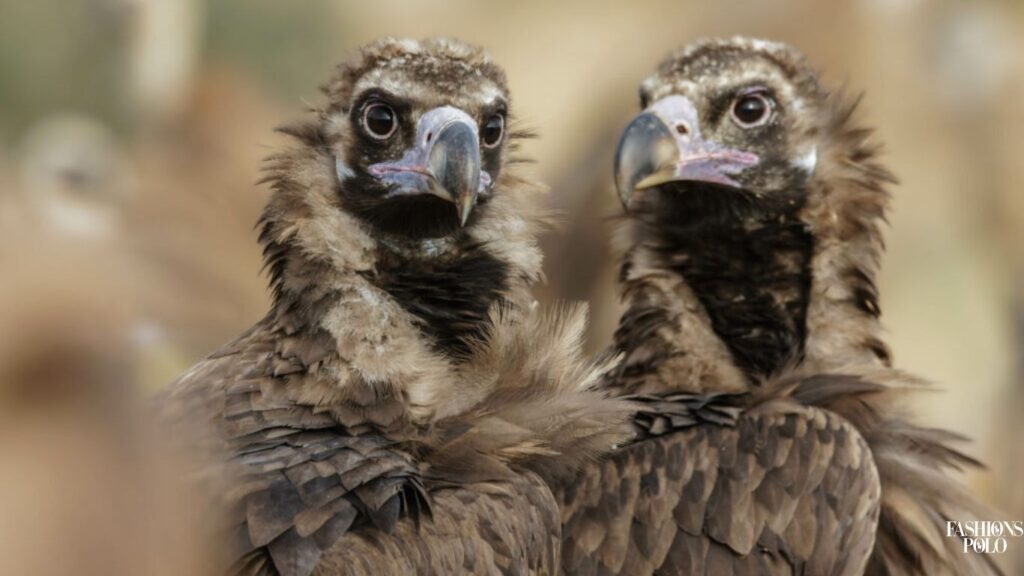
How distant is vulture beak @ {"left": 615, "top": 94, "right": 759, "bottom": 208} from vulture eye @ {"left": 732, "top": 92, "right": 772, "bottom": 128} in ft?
0.25

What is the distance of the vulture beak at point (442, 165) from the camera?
2652 mm

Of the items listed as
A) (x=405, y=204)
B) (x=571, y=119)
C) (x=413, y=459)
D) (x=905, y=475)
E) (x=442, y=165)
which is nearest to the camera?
(x=413, y=459)

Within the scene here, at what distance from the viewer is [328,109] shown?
2928 mm

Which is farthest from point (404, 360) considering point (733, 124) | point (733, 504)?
point (733, 124)

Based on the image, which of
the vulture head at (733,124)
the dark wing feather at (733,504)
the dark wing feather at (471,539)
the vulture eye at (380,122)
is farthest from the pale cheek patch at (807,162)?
the dark wing feather at (471,539)

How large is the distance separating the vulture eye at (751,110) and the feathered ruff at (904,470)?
68cm

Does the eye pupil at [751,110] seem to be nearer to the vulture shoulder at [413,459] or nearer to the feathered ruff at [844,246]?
the feathered ruff at [844,246]

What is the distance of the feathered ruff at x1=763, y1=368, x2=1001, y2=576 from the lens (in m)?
2.84

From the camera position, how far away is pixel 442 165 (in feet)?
8.75

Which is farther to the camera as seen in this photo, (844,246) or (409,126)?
(844,246)

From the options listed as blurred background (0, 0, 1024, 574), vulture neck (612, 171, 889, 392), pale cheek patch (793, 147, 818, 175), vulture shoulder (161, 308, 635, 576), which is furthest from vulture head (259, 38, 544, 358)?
blurred background (0, 0, 1024, 574)

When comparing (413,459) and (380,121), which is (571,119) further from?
(413,459)

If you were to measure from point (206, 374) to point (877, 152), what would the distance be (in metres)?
1.75

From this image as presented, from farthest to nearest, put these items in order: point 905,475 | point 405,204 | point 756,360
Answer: point 756,360, point 905,475, point 405,204
